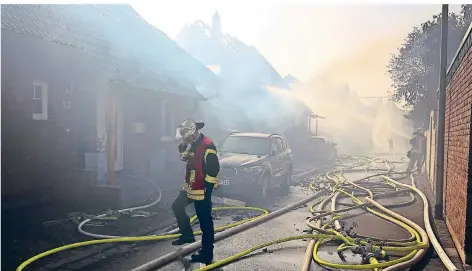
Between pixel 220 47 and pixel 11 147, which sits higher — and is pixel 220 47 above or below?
above

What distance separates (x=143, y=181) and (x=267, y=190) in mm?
3350

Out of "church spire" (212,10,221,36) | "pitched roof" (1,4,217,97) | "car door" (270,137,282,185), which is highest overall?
"church spire" (212,10,221,36)

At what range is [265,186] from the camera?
11.4 meters

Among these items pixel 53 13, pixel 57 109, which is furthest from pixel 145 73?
pixel 57 109

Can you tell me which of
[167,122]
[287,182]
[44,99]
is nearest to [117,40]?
[167,122]

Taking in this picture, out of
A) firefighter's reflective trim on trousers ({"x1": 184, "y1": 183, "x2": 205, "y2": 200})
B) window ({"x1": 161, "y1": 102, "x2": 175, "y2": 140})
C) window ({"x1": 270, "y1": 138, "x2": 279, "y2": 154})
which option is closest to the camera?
firefighter's reflective trim on trousers ({"x1": 184, "y1": 183, "x2": 205, "y2": 200})

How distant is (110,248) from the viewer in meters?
6.36

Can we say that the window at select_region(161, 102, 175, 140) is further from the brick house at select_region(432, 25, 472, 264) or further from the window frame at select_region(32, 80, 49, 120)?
the brick house at select_region(432, 25, 472, 264)

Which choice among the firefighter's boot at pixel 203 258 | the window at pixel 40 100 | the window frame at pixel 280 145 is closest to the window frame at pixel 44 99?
the window at pixel 40 100

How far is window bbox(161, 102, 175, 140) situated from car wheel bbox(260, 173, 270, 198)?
5.15 metres

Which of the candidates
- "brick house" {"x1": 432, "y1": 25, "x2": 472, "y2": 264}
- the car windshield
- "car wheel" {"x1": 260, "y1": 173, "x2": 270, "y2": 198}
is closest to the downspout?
"brick house" {"x1": 432, "y1": 25, "x2": 472, "y2": 264}

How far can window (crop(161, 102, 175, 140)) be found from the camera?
15.5 meters

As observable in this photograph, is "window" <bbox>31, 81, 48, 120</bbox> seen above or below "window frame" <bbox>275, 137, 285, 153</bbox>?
above

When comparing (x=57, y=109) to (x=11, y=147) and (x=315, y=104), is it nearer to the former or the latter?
(x=11, y=147)
